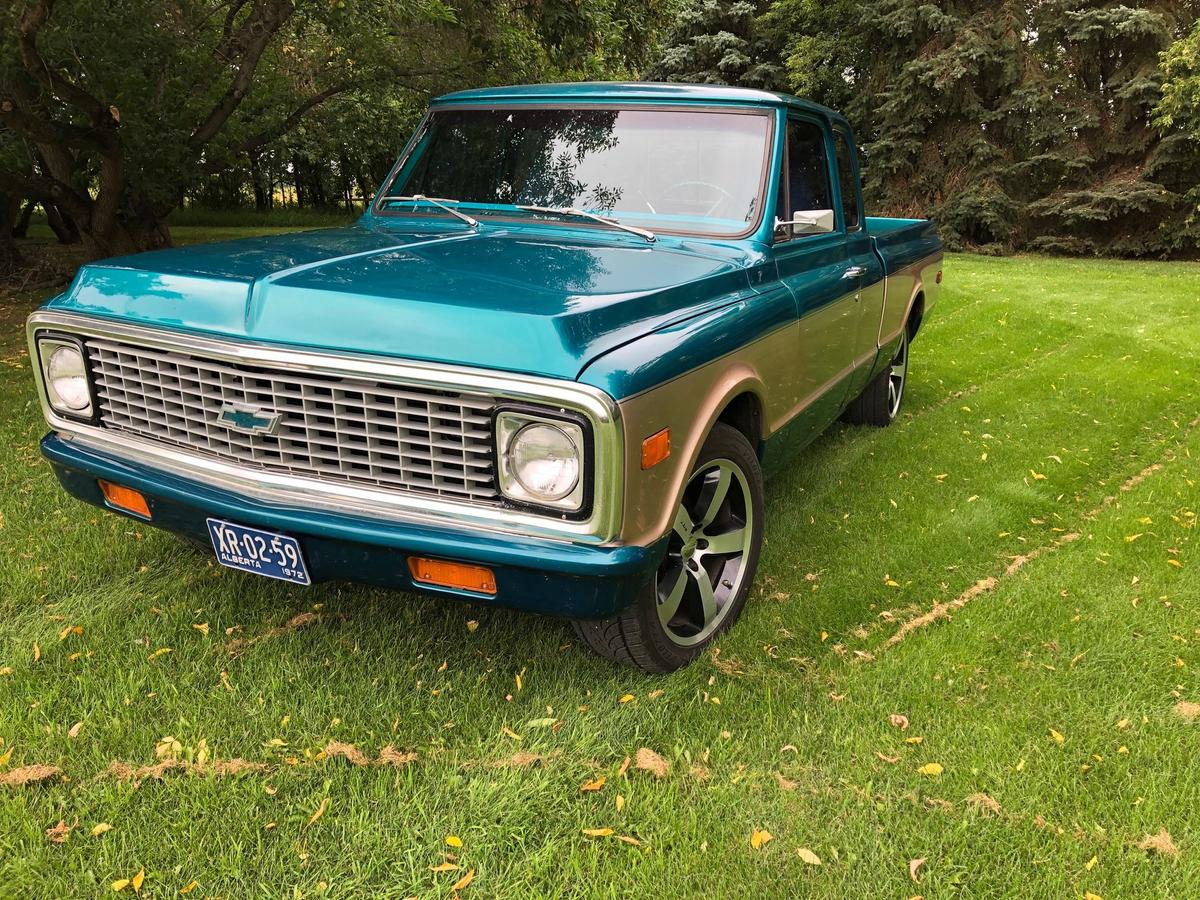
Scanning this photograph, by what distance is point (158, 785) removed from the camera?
251 cm

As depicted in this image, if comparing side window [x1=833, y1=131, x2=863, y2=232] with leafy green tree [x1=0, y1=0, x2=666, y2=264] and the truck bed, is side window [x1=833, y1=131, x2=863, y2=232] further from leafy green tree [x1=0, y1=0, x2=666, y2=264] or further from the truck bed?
leafy green tree [x1=0, y1=0, x2=666, y2=264]

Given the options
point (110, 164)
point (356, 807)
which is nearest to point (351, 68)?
point (110, 164)

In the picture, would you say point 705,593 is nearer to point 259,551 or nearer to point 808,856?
point 808,856

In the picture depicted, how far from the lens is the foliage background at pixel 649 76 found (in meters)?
9.43

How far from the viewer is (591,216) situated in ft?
11.5

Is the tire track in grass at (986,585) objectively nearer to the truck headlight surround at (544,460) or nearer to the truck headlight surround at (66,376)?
the truck headlight surround at (544,460)

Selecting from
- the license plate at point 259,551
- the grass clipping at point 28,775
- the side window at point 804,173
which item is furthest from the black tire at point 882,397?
the grass clipping at point 28,775

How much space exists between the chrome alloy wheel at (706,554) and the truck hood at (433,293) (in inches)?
24.0

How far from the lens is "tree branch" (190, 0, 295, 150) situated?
9156mm

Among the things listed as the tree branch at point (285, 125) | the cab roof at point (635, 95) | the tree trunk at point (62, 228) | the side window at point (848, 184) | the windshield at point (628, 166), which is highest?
the cab roof at point (635, 95)

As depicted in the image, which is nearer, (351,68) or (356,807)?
(356,807)

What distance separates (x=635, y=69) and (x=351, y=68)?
4928 mm

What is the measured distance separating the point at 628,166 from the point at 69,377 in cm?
218

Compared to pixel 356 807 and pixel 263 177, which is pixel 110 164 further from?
pixel 263 177
